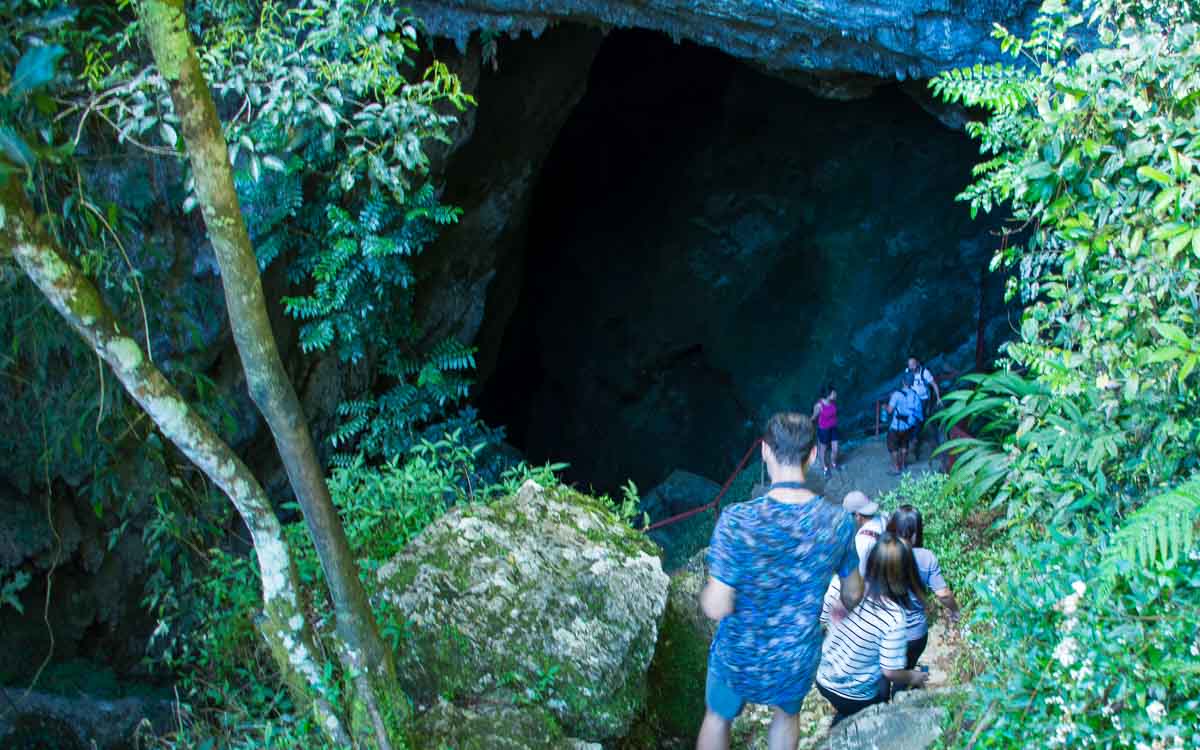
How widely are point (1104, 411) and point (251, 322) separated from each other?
364cm

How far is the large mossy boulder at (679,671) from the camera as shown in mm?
3832

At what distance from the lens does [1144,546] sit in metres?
2.52

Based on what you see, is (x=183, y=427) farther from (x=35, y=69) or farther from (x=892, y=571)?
(x=892, y=571)

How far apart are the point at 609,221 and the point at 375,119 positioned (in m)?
10.6

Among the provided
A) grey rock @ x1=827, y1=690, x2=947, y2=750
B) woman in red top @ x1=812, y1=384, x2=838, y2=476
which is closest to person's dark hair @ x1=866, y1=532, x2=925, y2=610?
grey rock @ x1=827, y1=690, x2=947, y2=750

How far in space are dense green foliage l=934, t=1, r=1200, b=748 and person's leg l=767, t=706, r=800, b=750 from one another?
0.55 metres

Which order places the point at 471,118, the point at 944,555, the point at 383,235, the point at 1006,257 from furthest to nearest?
the point at 471,118, the point at 383,235, the point at 944,555, the point at 1006,257

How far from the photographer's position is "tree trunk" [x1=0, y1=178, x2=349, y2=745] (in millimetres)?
2146

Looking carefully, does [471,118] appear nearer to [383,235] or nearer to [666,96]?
A: [383,235]

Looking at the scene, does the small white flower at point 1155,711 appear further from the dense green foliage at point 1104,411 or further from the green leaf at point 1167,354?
the green leaf at point 1167,354

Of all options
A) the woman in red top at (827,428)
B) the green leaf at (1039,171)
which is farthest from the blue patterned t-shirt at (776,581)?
the woman in red top at (827,428)

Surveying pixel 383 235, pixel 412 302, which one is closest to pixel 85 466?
pixel 383 235

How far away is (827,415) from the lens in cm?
852

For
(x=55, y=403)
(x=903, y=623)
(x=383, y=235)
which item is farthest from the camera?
(x=383, y=235)
